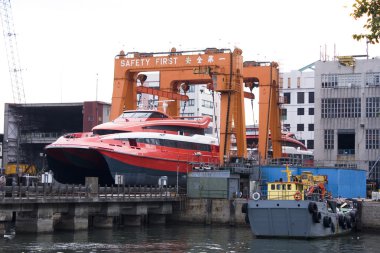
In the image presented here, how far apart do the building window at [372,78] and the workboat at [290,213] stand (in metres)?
30.5

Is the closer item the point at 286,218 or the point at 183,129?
the point at 286,218

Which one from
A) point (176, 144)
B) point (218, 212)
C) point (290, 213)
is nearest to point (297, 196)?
point (290, 213)

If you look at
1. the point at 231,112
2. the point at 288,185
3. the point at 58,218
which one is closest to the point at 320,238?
the point at 288,185

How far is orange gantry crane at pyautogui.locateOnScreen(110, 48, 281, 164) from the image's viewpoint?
70.8 meters

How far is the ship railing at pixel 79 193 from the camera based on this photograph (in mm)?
47406

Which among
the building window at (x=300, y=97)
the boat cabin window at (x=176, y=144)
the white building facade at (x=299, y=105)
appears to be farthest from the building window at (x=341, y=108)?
the building window at (x=300, y=97)

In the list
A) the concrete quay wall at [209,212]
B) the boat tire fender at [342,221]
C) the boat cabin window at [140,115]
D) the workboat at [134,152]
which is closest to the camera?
the boat tire fender at [342,221]

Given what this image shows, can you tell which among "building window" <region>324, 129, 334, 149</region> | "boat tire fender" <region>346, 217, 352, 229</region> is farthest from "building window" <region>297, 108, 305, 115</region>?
"boat tire fender" <region>346, 217, 352, 229</region>

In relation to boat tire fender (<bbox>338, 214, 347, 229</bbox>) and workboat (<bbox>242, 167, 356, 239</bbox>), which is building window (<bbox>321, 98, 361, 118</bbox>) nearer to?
boat tire fender (<bbox>338, 214, 347, 229</bbox>)

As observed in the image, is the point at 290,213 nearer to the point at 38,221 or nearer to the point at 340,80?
the point at 38,221

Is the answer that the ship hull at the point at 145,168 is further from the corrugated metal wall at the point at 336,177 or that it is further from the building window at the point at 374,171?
the building window at the point at 374,171

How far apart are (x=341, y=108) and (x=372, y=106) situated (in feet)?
11.0

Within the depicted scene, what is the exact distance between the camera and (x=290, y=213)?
48.0 meters

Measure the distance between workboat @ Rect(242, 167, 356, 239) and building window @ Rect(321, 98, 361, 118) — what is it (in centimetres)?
2971
